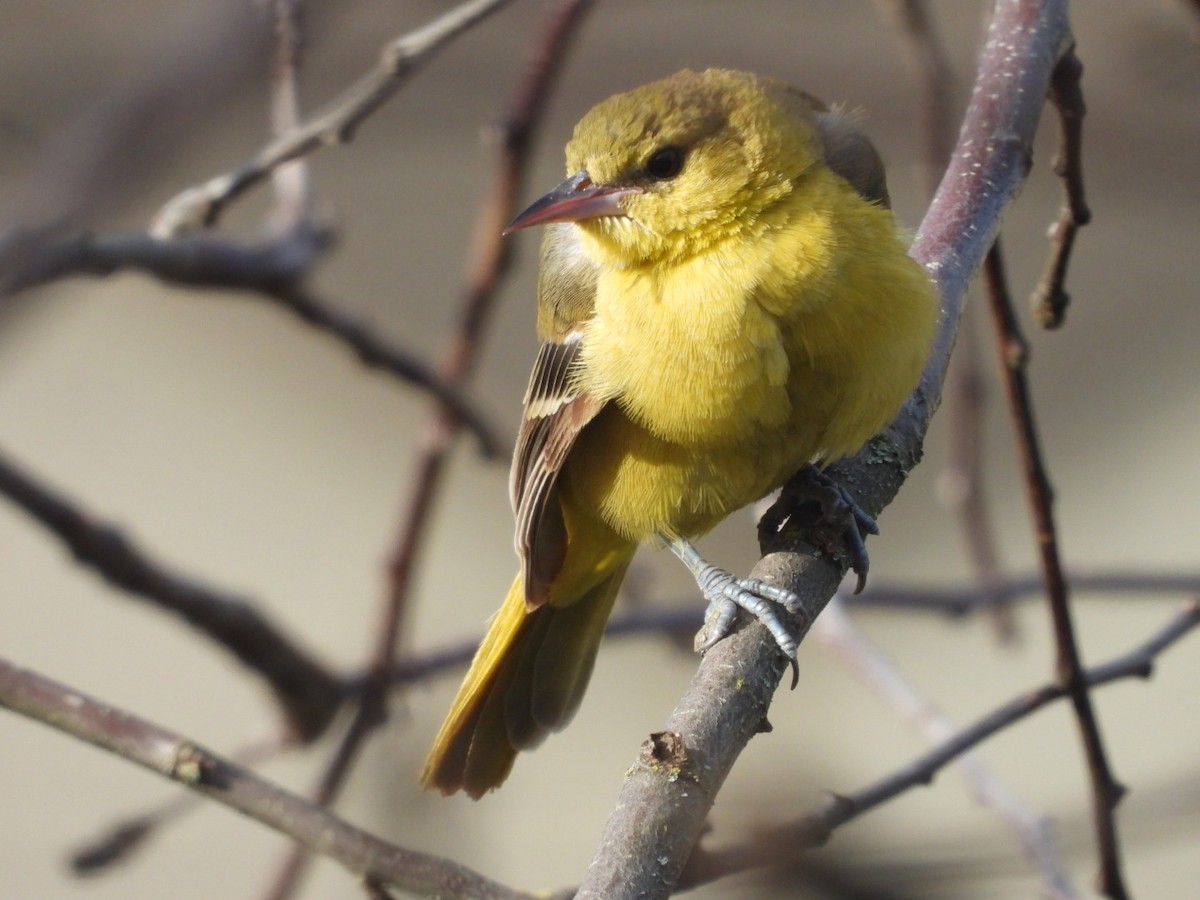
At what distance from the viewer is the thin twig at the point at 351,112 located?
8.31ft

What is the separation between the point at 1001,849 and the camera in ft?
7.67

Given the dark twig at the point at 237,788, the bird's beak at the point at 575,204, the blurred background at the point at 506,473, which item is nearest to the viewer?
the dark twig at the point at 237,788

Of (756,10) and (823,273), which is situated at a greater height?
(756,10)

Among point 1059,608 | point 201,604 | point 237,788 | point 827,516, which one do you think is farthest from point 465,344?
point 237,788

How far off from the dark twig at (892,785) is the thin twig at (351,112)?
143 centimetres

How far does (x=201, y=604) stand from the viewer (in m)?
2.82

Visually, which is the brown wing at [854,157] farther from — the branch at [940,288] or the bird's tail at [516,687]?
the bird's tail at [516,687]

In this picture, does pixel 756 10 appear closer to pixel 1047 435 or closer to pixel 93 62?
pixel 1047 435

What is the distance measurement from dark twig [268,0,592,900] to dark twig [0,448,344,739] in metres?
0.12

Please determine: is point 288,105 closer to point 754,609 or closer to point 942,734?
point 754,609

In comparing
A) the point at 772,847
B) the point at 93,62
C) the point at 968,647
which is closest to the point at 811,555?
the point at 772,847

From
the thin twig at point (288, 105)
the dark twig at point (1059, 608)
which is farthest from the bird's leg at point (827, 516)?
the thin twig at point (288, 105)

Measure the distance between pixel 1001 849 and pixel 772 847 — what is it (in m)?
0.92

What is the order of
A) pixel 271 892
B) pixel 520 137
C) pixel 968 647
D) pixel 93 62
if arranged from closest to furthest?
1. pixel 93 62
2. pixel 271 892
3. pixel 520 137
4. pixel 968 647
